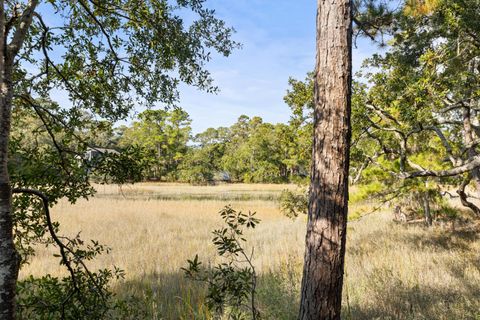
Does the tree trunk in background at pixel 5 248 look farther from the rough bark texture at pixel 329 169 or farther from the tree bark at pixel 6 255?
the rough bark texture at pixel 329 169

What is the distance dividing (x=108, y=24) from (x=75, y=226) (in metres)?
11.3

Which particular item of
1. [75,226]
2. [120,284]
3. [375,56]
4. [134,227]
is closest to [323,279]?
[120,284]

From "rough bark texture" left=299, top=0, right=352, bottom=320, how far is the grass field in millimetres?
1992

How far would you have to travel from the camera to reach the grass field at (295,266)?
4.96m

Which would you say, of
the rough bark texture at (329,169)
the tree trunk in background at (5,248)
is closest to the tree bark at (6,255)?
the tree trunk in background at (5,248)

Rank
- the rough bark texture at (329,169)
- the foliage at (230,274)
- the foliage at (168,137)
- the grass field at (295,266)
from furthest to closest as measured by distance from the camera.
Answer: the foliage at (168,137), the grass field at (295,266), the foliage at (230,274), the rough bark texture at (329,169)

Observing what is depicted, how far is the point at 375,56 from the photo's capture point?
7578 mm

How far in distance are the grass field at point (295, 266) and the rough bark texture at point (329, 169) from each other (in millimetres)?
1992

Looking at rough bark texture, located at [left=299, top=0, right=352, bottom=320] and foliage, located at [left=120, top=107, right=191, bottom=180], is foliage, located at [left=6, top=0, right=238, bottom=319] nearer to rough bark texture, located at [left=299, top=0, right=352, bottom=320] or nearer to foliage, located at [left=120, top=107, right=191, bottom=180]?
rough bark texture, located at [left=299, top=0, right=352, bottom=320]

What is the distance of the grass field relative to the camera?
496cm

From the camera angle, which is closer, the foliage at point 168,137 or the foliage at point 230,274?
the foliage at point 230,274

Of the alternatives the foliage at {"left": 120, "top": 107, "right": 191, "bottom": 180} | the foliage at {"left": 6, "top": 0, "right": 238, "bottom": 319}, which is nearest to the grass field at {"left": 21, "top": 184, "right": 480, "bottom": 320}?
the foliage at {"left": 6, "top": 0, "right": 238, "bottom": 319}

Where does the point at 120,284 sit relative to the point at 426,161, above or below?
below

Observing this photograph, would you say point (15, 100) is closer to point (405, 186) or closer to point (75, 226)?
point (405, 186)
